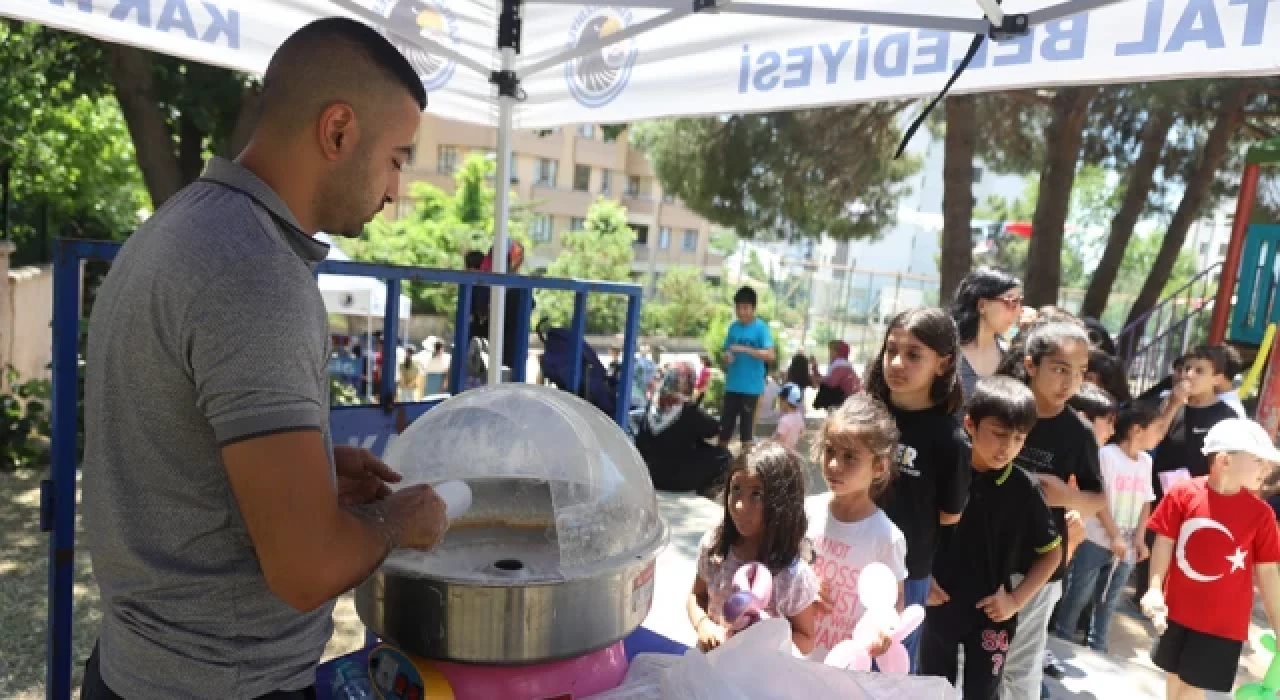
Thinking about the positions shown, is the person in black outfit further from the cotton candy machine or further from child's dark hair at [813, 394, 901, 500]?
the cotton candy machine

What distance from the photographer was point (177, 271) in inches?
40.1

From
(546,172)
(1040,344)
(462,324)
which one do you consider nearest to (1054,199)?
(1040,344)

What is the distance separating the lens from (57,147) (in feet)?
32.3

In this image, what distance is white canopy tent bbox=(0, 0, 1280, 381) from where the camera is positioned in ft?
7.32

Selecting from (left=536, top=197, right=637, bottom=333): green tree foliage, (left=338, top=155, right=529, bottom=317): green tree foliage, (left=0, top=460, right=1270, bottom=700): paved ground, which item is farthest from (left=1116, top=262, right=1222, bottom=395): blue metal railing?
(left=536, top=197, right=637, bottom=333): green tree foliage

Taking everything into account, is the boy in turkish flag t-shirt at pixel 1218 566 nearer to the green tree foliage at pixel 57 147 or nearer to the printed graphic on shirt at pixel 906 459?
the printed graphic on shirt at pixel 906 459

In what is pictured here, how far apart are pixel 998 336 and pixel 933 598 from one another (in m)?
1.40

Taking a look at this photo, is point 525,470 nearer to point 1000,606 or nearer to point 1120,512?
point 1000,606

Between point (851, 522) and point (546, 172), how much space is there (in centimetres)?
3701

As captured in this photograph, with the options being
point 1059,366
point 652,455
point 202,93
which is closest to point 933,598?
point 1059,366

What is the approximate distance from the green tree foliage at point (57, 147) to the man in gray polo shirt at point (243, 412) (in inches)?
285

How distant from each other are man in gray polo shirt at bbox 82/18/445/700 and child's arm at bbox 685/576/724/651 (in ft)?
3.06

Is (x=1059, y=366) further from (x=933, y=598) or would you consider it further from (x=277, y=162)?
(x=277, y=162)

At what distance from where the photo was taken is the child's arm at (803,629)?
6.72 ft
